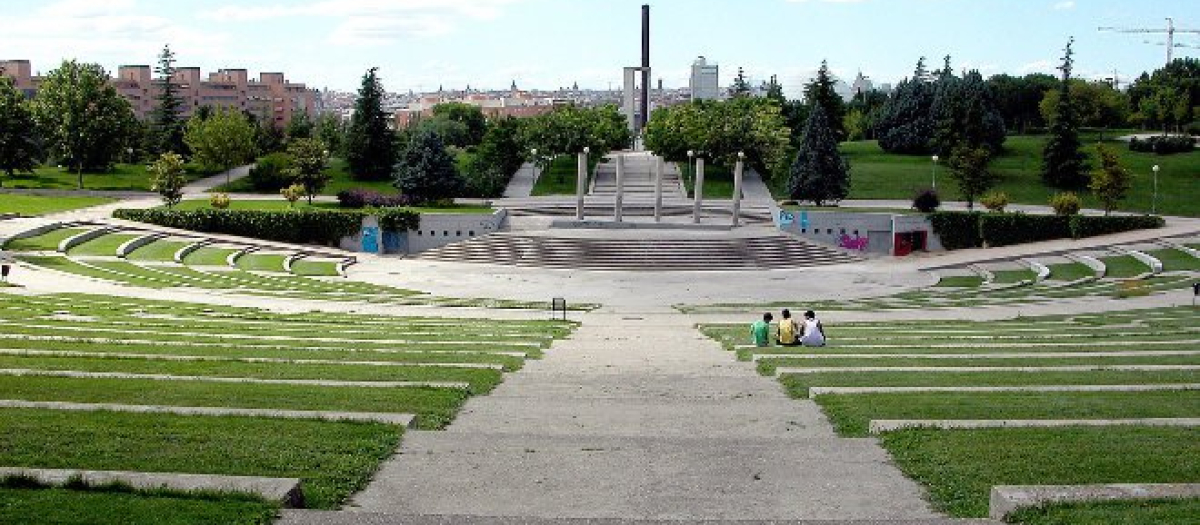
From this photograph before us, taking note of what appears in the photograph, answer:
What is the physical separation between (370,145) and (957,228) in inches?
1412

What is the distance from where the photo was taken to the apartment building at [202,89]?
137875 mm

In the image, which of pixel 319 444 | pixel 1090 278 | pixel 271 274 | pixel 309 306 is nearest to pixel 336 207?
pixel 271 274

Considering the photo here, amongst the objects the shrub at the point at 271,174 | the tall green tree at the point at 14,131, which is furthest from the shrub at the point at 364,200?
the tall green tree at the point at 14,131

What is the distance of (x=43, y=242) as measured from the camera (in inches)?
1831

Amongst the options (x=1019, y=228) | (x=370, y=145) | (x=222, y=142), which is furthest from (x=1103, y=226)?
(x=222, y=142)

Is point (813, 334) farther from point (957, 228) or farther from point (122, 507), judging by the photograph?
point (957, 228)

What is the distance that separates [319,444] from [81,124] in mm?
64815

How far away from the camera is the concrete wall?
187 feet

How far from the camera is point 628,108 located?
116 m

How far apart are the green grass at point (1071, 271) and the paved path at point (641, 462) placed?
32887 mm

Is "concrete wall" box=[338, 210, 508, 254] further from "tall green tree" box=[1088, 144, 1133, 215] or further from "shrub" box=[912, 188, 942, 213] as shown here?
"tall green tree" box=[1088, 144, 1133, 215]

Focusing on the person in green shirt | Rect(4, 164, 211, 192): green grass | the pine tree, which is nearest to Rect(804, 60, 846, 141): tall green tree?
the pine tree

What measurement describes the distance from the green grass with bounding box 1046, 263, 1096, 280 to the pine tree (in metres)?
18.2

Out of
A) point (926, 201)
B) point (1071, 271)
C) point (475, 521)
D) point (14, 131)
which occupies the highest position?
point (14, 131)
